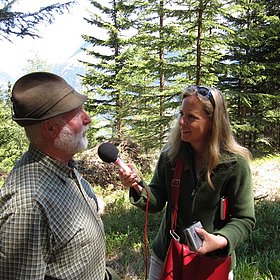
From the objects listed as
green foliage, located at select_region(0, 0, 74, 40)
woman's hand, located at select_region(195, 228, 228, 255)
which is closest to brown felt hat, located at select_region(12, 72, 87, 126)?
woman's hand, located at select_region(195, 228, 228, 255)

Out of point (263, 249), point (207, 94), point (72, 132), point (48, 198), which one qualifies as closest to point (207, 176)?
point (207, 94)

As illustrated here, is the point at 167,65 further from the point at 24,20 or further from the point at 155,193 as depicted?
the point at 155,193

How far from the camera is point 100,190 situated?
9086 millimetres

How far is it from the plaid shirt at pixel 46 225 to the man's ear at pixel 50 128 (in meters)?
0.12

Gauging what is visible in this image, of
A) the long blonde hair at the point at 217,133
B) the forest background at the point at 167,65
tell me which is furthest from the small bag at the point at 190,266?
the forest background at the point at 167,65

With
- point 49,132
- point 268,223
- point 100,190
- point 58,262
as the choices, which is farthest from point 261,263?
point 100,190

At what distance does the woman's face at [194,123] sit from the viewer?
2.34m

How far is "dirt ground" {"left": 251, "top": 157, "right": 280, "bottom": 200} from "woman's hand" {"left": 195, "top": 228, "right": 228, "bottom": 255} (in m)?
5.44

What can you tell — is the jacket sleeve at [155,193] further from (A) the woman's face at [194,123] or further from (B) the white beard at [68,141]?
(B) the white beard at [68,141]

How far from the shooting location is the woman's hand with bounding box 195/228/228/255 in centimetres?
196

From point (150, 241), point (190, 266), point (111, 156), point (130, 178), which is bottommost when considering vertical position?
point (150, 241)

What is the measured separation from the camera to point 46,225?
1619 millimetres

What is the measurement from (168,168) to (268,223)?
3859mm

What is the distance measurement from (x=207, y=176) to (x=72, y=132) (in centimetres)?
101
